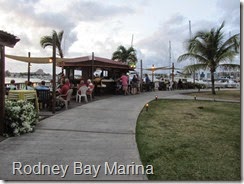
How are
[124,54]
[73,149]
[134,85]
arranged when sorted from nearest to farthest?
[73,149] → [134,85] → [124,54]

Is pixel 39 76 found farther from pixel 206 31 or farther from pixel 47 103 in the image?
pixel 47 103

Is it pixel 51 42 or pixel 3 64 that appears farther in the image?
pixel 51 42

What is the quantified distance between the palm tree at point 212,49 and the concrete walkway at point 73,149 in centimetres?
1490

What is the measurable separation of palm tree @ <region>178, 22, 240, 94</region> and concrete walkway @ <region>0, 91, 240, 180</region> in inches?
587

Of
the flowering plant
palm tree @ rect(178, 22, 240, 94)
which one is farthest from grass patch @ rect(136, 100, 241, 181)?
palm tree @ rect(178, 22, 240, 94)

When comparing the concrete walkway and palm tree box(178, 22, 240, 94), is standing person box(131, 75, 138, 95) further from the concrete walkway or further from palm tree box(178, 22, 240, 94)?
the concrete walkway

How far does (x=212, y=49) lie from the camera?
21.5 metres

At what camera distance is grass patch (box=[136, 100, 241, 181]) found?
4.64m

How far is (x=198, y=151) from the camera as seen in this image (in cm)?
580

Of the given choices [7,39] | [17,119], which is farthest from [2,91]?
[7,39]

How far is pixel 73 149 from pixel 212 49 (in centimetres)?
1820

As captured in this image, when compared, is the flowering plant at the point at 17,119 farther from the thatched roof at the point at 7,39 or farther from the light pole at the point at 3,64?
the thatched roof at the point at 7,39

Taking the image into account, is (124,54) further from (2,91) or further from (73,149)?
(73,149)

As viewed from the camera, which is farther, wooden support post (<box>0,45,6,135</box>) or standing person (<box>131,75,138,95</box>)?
standing person (<box>131,75,138,95</box>)
